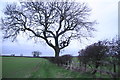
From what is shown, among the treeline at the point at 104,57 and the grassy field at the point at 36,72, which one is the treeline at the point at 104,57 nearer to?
the treeline at the point at 104,57

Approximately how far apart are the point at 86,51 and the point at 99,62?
102 cm

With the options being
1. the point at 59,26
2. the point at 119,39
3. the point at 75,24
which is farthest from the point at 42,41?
the point at 119,39

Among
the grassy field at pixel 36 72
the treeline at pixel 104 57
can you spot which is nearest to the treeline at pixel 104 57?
the treeline at pixel 104 57

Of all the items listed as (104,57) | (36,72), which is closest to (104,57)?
(104,57)

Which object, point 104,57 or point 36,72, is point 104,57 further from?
point 36,72

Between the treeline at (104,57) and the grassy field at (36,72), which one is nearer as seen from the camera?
the treeline at (104,57)

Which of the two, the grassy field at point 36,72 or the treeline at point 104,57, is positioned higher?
the treeline at point 104,57

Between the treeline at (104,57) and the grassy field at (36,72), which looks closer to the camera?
the treeline at (104,57)

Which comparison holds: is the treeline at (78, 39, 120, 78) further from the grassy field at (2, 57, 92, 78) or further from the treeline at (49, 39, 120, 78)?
the grassy field at (2, 57, 92, 78)

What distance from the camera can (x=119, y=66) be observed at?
22.0ft

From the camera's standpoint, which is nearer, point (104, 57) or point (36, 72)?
point (104, 57)

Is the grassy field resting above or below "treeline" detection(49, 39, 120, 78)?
below

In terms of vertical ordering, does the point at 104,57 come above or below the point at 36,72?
above

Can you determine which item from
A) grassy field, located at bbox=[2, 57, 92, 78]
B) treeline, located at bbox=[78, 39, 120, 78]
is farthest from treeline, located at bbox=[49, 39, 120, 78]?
grassy field, located at bbox=[2, 57, 92, 78]
